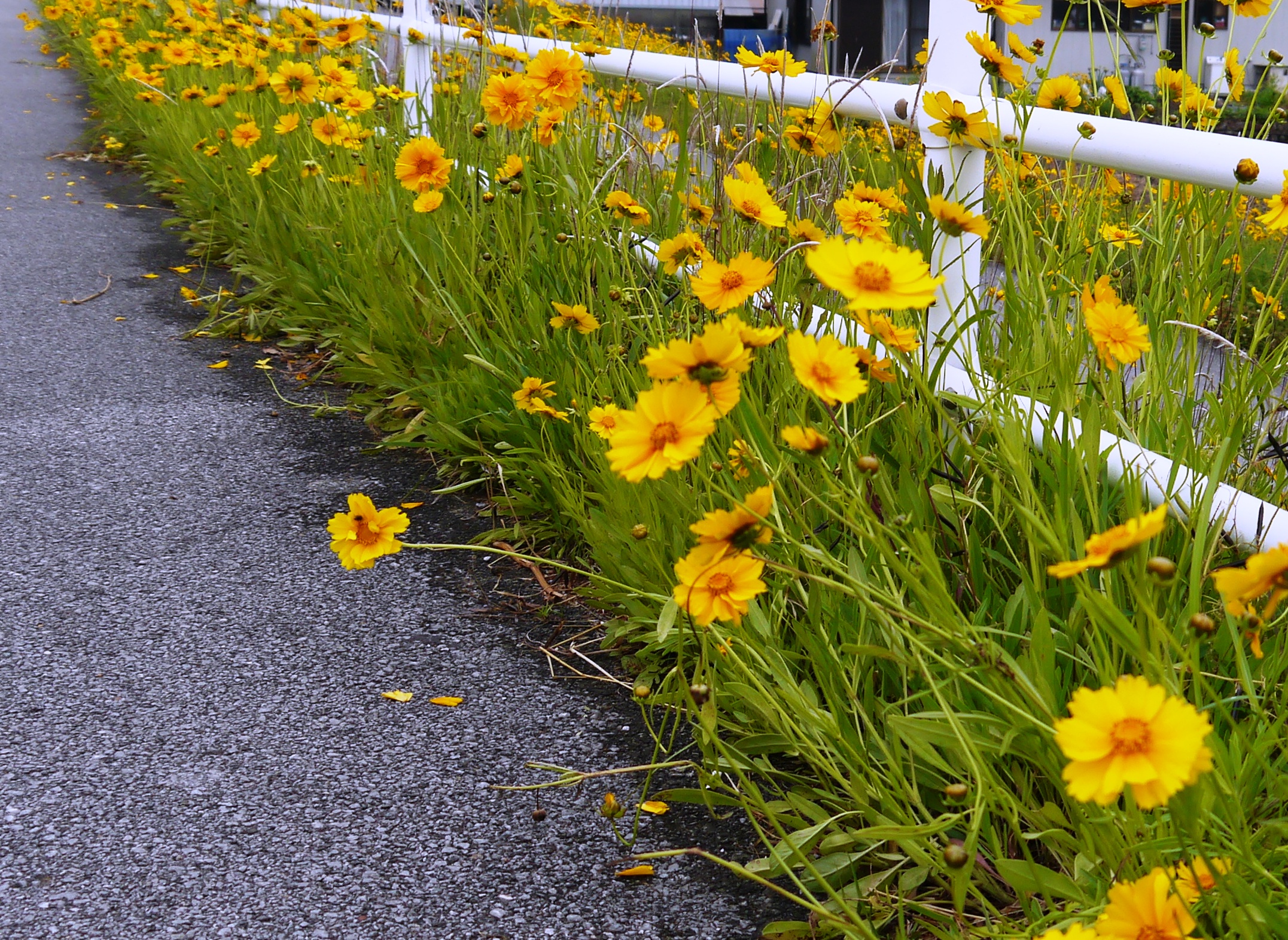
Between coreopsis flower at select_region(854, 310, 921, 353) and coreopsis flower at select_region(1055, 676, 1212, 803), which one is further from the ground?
coreopsis flower at select_region(854, 310, 921, 353)

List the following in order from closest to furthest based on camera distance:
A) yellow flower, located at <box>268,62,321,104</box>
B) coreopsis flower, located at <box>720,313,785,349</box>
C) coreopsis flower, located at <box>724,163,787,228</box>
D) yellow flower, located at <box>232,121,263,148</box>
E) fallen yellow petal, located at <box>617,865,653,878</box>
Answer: coreopsis flower, located at <box>720,313,785,349</box> → fallen yellow petal, located at <box>617,865,653,878</box> → coreopsis flower, located at <box>724,163,787,228</box> → yellow flower, located at <box>268,62,321,104</box> → yellow flower, located at <box>232,121,263,148</box>

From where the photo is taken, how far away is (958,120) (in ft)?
5.50

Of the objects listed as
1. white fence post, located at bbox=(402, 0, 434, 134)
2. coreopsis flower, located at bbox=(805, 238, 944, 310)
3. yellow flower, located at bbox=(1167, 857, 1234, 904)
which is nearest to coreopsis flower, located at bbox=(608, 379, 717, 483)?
coreopsis flower, located at bbox=(805, 238, 944, 310)

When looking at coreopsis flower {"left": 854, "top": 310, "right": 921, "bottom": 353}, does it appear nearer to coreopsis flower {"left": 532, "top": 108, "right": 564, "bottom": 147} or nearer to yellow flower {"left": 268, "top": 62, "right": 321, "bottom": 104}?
coreopsis flower {"left": 532, "top": 108, "right": 564, "bottom": 147}

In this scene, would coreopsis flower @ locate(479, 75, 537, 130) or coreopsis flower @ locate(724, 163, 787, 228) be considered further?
coreopsis flower @ locate(479, 75, 537, 130)

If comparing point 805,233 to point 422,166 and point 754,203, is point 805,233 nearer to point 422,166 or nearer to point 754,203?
point 754,203

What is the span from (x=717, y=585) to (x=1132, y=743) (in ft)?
1.45

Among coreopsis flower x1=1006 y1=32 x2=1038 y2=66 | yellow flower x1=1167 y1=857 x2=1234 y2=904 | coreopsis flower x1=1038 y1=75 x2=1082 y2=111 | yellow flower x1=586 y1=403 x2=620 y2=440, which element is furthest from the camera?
coreopsis flower x1=1038 y1=75 x2=1082 y2=111

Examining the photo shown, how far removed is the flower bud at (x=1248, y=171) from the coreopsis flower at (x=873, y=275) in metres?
0.53

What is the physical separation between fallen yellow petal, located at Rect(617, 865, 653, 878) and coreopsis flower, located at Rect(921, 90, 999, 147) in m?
1.07

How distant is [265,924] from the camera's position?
133 centimetres

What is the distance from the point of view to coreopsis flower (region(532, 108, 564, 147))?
7.37 feet

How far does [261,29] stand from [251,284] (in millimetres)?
1955

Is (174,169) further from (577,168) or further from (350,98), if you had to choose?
(577,168)
